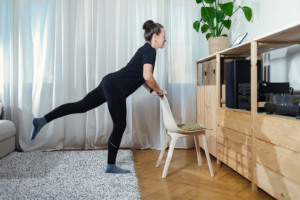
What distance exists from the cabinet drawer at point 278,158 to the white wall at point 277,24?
63cm

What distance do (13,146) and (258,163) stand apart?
2668 millimetres

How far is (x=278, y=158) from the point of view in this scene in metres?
1.46

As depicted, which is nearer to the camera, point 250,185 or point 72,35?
point 250,185

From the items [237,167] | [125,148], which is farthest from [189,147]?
[237,167]

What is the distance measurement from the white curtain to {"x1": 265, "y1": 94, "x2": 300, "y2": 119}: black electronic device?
5.04ft

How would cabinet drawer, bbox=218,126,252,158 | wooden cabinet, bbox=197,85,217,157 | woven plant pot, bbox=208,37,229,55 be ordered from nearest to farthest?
1. cabinet drawer, bbox=218,126,252,158
2. wooden cabinet, bbox=197,85,217,157
3. woven plant pot, bbox=208,37,229,55

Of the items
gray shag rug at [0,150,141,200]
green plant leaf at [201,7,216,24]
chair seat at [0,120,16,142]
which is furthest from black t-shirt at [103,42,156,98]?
chair seat at [0,120,16,142]

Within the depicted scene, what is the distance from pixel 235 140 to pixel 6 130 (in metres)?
2.37

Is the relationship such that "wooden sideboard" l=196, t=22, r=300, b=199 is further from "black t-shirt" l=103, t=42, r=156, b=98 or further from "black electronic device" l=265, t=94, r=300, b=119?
"black t-shirt" l=103, t=42, r=156, b=98

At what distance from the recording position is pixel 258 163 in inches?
66.4

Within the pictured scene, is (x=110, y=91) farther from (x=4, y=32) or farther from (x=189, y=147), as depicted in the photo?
(x=4, y=32)

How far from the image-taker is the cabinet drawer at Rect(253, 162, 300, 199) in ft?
4.45

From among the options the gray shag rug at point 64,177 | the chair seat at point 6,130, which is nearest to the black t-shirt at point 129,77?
the gray shag rug at point 64,177

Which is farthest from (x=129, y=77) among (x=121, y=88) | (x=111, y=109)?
(x=111, y=109)
